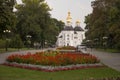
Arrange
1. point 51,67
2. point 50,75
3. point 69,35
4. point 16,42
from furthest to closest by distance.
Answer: point 69,35 → point 16,42 → point 51,67 → point 50,75

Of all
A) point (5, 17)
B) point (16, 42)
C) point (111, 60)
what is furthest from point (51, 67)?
point (16, 42)

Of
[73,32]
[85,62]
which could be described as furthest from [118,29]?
[73,32]

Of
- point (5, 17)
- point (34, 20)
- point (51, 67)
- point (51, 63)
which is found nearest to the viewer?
point (51, 67)

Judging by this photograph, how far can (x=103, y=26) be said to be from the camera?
71750 mm

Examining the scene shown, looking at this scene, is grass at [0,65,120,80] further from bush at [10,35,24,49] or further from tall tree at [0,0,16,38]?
bush at [10,35,24,49]

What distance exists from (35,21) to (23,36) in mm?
6175

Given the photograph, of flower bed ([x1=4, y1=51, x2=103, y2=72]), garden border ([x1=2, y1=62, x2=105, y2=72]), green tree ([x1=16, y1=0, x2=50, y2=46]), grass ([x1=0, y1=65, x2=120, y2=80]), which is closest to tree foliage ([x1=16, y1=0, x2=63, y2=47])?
green tree ([x1=16, y1=0, x2=50, y2=46])

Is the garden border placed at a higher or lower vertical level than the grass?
higher

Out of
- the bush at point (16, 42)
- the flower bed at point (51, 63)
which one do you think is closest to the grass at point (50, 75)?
the flower bed at point (51, 63)

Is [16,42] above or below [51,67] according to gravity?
above

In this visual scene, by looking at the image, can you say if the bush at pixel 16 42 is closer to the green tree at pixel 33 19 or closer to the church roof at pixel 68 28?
the green tree at pixel 33 19

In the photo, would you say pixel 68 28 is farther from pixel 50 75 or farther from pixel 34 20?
pixel 50 75

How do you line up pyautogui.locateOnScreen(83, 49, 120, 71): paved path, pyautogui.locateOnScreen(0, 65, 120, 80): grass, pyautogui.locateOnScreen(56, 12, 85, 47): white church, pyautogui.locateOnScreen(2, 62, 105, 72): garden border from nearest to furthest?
pyautogui.locateOnScreen(0, 65, 120, 80): grass, pyautogui.locateOnScreen(2, 62, 105, 72): garden border, pyautogui.locateOnScreen(83, 49, 120, 71): paved path, pyautogui.locateOnScreen(56, 12, 85, 47): white church

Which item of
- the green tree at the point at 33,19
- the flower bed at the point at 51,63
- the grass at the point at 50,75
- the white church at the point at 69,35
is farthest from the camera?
the white church at the point at 69,35
